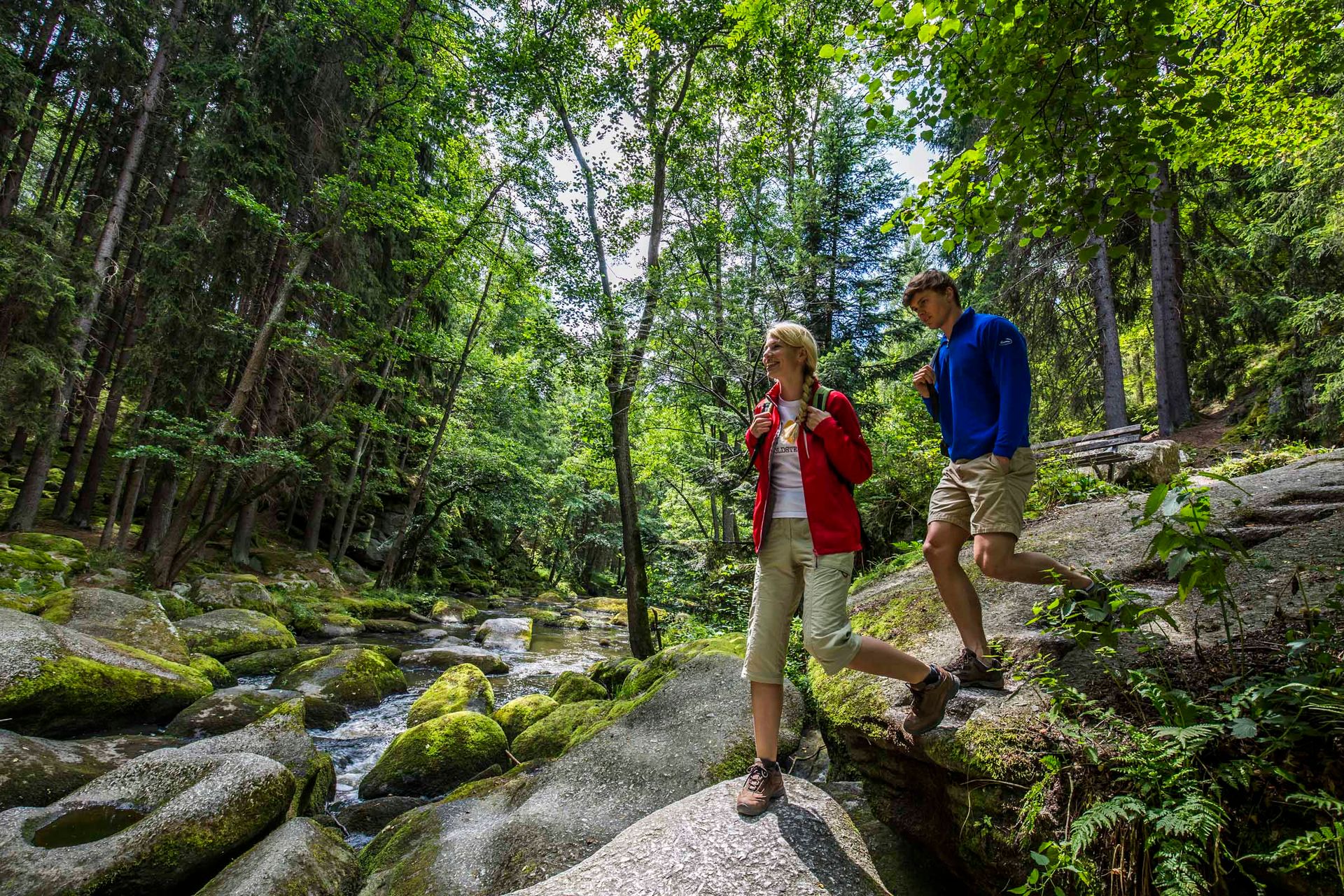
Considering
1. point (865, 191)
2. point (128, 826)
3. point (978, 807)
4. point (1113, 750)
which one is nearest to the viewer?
point (1113, 750)

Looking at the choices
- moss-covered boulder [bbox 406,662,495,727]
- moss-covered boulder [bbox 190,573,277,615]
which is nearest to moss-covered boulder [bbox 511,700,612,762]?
moss-covered boulder [bbox 406,662,495,727]

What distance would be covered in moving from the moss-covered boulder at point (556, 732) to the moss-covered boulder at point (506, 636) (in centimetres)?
814

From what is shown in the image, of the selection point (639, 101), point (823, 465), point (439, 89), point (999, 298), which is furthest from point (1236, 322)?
point (439, 89)

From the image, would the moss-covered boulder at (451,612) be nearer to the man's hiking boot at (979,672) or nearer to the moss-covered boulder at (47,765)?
the moss-covered boulder at (47,765)

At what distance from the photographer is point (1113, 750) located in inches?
77.3

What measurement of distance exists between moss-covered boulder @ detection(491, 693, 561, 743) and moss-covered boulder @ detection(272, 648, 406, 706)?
2420 millimetres

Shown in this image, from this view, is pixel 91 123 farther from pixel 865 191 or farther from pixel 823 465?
pixel 823 465

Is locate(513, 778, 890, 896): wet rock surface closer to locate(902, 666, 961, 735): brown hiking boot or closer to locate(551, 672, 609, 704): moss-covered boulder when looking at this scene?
locate(902, 666, 961, 735): brown hiking boot

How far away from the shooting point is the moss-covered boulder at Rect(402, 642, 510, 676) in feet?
35.8

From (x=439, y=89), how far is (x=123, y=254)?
1057 centimetres

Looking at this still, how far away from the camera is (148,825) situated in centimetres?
369

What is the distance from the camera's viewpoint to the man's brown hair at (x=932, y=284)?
10.1ft

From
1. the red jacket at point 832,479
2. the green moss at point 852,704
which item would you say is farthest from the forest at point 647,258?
the red jacket at point 832,479

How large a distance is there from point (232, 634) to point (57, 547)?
572 centimetres
